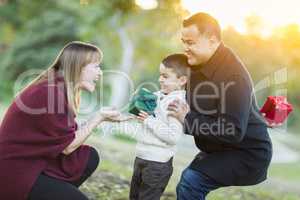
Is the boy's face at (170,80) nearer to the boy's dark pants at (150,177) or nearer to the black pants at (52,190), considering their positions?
the boy's dark pants at (150,177)

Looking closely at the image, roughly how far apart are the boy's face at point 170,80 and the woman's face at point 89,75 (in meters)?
0.46

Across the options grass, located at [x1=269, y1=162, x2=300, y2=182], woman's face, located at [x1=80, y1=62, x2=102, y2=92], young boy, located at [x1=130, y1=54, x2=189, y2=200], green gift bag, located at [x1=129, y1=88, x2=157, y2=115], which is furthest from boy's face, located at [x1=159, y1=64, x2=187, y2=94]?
grass, located at [x1=269, y1=162, x2=300, y2=182]

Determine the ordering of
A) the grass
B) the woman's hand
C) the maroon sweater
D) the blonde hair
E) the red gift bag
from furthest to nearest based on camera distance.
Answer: the grass, the red gift bag, the woman's hand, the blonde hair, the maroon sweater

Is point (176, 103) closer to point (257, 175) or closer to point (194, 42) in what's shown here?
point (194, 42)

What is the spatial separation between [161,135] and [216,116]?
0.40 metres

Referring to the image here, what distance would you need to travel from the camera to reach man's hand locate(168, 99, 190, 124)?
138 inches

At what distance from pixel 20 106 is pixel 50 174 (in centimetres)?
46

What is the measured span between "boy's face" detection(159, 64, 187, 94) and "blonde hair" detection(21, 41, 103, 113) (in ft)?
1.61

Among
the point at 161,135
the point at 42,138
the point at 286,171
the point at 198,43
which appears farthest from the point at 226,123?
the point at 286,171

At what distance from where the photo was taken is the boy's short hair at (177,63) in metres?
3.65

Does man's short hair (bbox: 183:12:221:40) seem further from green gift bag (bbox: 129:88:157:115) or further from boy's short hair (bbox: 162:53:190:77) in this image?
green gift bag (bbox: 129:88:157:115)

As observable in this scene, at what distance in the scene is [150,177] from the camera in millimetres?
3629

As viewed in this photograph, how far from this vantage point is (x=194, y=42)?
353 cm

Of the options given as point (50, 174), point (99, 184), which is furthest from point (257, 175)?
point (99, 184)
